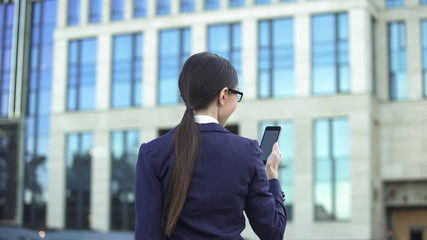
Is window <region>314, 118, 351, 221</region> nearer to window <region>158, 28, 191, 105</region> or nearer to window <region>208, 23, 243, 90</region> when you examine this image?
window <region>208, 23, 243, 90</region>

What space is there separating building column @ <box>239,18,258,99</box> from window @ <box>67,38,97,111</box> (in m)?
9.88

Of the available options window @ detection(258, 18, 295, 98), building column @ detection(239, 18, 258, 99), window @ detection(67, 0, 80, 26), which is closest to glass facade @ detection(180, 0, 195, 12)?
building column @ detection(239, 18, 258, 99)

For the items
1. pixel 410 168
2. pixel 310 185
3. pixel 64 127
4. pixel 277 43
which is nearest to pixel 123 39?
pixel 64 127

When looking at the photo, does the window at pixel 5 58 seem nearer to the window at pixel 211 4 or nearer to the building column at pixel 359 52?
the window at pixel 211 4

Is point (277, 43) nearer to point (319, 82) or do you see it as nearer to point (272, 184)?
point (319, 82)

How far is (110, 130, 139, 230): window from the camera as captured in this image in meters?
48.1

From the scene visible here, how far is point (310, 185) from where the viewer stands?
43812 millimetres

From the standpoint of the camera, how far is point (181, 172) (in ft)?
8.45

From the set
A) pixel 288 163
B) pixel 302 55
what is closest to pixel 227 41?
pixel 302 55

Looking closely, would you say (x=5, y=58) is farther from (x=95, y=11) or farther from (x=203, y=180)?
(x=203, y=180)

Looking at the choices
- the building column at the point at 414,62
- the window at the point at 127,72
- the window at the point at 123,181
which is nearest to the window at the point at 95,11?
the window at the point at 127,72

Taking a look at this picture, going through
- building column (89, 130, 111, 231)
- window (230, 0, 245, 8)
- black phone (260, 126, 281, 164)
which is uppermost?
window (230, 0, 245, 8)

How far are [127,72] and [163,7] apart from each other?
4551mm

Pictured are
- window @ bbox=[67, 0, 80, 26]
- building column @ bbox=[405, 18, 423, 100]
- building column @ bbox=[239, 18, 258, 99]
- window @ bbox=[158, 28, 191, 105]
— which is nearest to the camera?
building column @ bbox=[405, 18, 423, 100]
